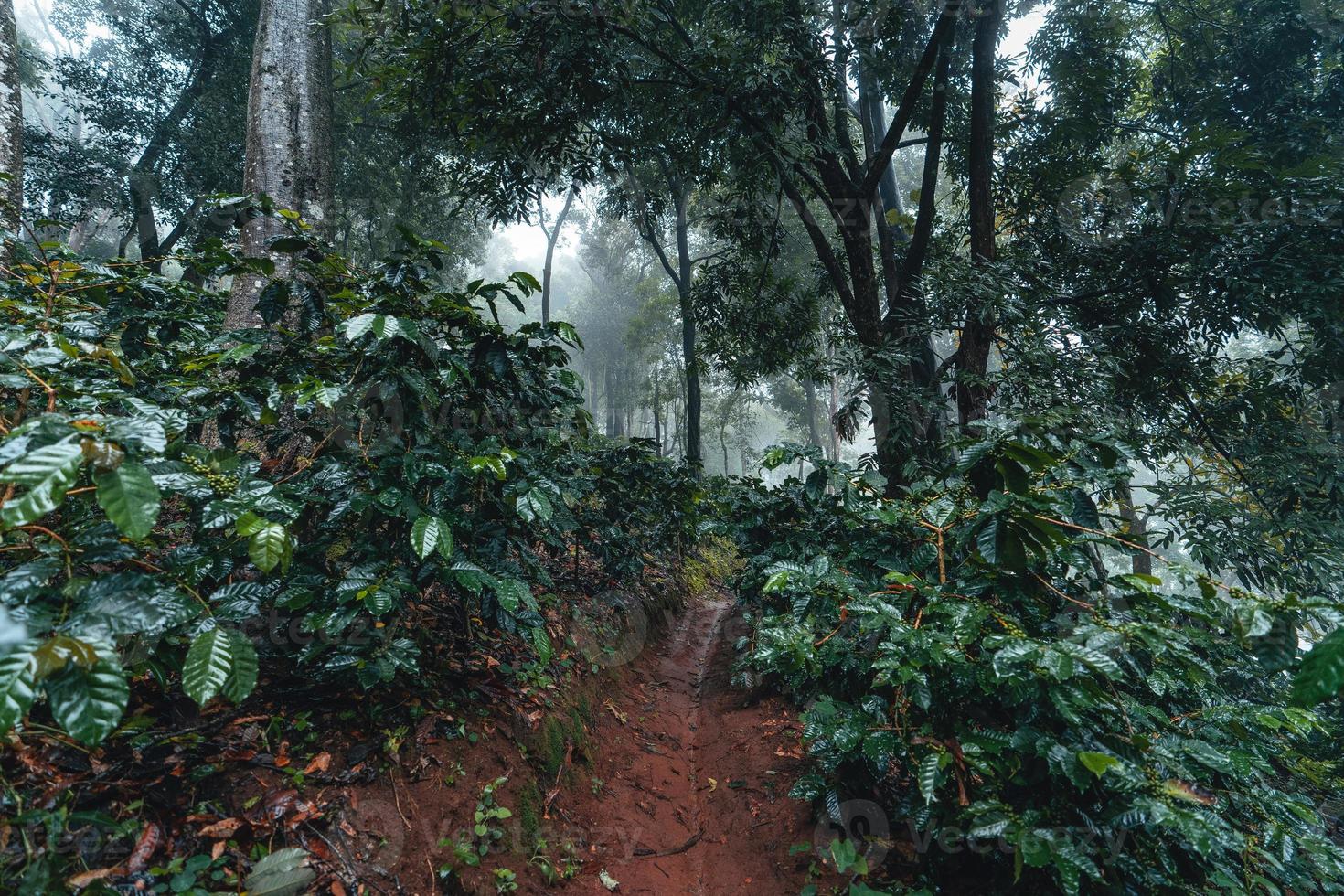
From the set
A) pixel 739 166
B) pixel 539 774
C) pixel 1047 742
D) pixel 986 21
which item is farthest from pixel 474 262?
pixel 1047 742

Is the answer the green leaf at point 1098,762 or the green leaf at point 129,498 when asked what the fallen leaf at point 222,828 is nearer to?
the green leaf at point 129,498

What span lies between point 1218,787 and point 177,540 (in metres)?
4.90

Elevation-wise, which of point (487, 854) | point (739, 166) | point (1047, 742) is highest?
point (739, 166)

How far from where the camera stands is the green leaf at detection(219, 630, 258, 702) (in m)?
1.39

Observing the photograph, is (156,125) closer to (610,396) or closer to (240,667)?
(240,667)

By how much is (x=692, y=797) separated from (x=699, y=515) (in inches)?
119

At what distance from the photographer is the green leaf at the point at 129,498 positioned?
43.5 inches

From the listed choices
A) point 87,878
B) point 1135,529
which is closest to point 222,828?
point 87,878

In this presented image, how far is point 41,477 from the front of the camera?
39.4 inches

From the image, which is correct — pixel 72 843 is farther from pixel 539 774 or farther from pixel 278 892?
pixel 539 774

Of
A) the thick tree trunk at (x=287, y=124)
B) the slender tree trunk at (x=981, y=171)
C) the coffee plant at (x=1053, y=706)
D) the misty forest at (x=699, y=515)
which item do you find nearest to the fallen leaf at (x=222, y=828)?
the misty forest at (x=699, y=515)

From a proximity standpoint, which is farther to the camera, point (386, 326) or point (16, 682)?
point (386, 326)

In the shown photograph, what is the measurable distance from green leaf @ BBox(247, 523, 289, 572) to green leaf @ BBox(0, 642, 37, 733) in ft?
1.57

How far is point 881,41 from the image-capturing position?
19.5 ft
